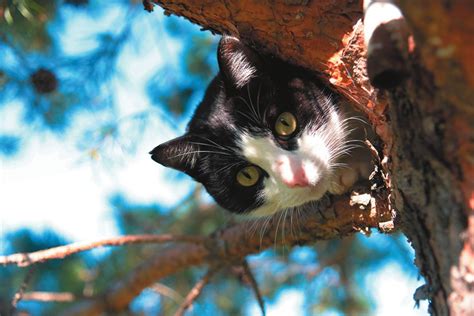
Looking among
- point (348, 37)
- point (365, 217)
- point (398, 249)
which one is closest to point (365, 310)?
point (398, 249)

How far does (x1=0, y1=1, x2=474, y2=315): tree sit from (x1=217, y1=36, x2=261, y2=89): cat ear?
0.32ft

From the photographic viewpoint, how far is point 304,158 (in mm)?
1644

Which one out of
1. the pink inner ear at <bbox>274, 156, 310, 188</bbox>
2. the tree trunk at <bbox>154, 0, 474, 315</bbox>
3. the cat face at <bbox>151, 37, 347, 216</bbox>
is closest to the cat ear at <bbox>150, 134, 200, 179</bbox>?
the cat face at <bbox>151, 37, 347, 216</bbox>

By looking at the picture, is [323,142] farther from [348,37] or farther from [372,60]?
[372,60]

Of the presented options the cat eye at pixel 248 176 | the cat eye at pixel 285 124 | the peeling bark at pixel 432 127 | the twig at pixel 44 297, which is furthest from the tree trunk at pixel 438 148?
the twig at pixel 44 297

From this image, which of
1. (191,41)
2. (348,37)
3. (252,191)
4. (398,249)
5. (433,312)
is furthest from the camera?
(191,41)

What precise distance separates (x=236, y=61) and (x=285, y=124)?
269 millimetres

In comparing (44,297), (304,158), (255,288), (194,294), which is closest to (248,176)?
(304,158)

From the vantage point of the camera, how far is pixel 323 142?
5.55 ft

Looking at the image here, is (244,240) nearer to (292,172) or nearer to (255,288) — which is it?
(255,288)

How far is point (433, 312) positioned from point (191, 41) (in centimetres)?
234

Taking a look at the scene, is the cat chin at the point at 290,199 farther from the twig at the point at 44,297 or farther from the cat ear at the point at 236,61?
the twig at the point at 44,297

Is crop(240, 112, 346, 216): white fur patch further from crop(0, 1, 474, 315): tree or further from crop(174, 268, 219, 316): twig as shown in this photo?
crop(174, 268, 219, 316): twig

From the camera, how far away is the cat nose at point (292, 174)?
1.58 m
